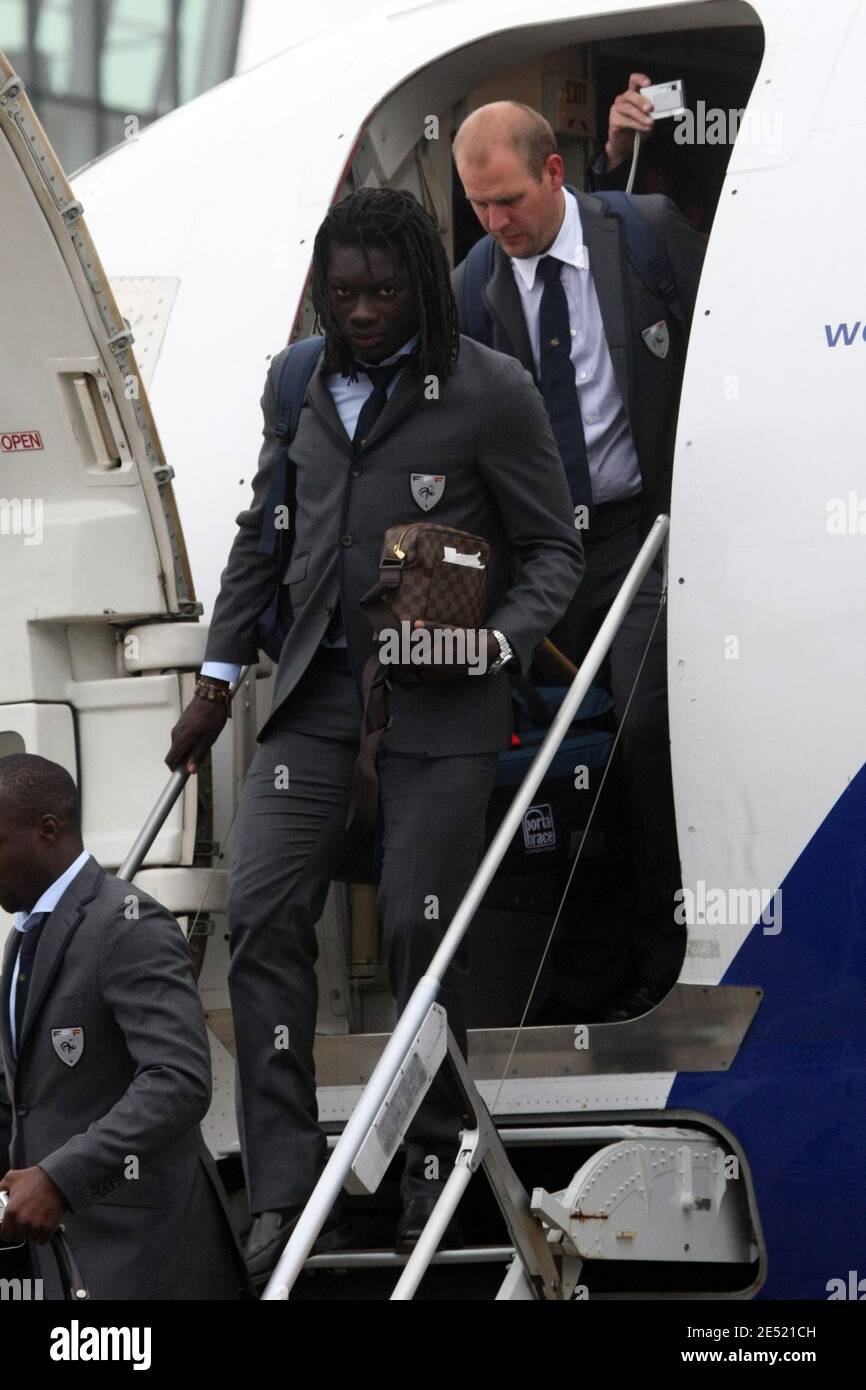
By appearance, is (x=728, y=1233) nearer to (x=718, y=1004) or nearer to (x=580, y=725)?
(x=718, y=1004)

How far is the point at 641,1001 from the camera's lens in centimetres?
536

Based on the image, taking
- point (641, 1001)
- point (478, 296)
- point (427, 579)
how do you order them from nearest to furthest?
point (427, 579) < point (641, 1001) < point (478, 296)

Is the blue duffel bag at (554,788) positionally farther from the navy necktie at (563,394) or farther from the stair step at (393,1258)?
the stair step at (393,1258)

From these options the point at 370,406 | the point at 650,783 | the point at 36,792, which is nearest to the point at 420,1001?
the point at 36,792

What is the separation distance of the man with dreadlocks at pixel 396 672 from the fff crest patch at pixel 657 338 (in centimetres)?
82

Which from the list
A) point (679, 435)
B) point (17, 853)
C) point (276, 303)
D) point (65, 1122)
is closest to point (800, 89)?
point (679, 435)

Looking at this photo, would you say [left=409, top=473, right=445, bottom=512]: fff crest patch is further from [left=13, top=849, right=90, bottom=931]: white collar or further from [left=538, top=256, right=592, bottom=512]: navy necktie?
[left=13, top=849, right=90, bottom=931]: white collar

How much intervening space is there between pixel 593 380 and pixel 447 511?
1.03 meters

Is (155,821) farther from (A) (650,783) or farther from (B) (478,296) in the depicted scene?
(B) (478,296)

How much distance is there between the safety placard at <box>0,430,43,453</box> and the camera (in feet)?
18.4

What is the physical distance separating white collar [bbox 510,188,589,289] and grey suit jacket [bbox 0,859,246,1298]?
2459 millimetres

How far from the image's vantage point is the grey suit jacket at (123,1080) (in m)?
3.90

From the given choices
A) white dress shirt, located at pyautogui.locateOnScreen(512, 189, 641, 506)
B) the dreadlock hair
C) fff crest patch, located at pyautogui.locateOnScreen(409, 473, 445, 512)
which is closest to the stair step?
fff crest patch, located at pyautogui.locateOnScreen(409, 473, 445, 512)

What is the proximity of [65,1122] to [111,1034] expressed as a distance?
0.19 m
